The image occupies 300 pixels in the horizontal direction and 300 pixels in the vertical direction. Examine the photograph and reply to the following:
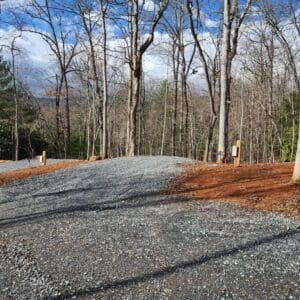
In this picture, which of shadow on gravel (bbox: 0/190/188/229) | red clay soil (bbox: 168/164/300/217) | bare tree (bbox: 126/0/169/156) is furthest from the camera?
bare tree (bbox: 126/0/169/156)

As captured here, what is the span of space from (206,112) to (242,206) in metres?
32.7

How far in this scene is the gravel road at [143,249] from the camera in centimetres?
327

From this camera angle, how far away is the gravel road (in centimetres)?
327

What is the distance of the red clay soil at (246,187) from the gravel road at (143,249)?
1.24 feet

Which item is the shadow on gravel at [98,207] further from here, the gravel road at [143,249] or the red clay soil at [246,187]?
the red clay soil at [246,187]

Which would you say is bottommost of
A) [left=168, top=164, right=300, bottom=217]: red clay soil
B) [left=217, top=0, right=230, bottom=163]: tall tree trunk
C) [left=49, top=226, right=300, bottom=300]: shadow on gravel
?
[left=49, top=226, right=300, bottom=300]: shadow on gravel

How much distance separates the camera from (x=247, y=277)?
133 inches

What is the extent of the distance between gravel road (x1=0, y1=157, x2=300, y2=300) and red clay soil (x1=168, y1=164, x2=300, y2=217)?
379 millimetres

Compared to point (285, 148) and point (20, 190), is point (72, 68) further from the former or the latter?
point (20, 190)

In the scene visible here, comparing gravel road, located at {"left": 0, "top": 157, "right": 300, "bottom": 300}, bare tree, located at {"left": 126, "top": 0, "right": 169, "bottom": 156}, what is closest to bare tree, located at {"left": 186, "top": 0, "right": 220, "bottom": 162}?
bare tree, located at {"left": 126, "top": 0, "right": 169, "bottom": 156}

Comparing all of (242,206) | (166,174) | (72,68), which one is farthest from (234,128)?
(242,206)

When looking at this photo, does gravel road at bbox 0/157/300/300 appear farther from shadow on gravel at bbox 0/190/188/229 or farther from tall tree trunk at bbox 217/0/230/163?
tall tree trunk at bbox 217/0/230/163

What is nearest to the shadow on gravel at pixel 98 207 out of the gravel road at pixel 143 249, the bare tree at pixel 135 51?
the gravel road at pixel 143 249

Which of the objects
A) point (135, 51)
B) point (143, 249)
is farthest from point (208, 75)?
point (143, 249)
